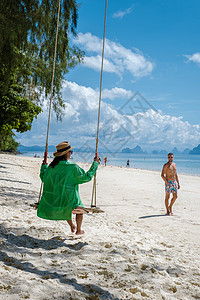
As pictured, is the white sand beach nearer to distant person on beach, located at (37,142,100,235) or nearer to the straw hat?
distant person on beach, located at (37,142,100,235)

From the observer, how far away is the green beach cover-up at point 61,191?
4469 millimetres

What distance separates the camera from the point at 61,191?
4496mm

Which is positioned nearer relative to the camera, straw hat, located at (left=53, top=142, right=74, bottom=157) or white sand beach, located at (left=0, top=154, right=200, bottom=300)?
white sand beach, located at (left=0, top=154, right=200, bottom=300)

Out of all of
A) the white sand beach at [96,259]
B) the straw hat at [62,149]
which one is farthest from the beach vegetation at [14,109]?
the straw hat at [62,149]

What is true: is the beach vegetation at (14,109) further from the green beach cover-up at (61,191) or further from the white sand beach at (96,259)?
the green beach cover-up at (61,191)

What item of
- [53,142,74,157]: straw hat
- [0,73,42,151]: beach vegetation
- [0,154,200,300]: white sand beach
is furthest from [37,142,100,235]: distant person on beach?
[0,73,42,151]: beach vegetation

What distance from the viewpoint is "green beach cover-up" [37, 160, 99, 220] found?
176 inches

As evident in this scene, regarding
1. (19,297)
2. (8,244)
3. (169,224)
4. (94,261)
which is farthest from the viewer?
(169,224)

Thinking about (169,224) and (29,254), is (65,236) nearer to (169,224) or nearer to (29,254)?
(29,254)

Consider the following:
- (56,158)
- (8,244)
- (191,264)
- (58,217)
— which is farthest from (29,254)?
(191,264)

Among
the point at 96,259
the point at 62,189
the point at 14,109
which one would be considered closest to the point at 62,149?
the point at 62,189

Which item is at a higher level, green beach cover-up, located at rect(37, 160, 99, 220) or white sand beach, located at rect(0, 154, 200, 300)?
green beach cover-up, located at rect(37, 160, 99, 220)

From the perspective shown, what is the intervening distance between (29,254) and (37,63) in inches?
329

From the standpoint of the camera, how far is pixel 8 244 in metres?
4.12
